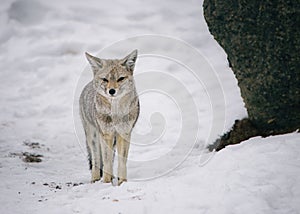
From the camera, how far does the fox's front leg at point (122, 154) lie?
6.37m

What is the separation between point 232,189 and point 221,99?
5.75 metres

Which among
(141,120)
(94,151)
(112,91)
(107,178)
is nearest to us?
(112,91)

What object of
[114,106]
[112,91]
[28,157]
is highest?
[112,91]

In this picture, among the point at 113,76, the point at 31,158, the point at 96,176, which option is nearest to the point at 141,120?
the point at 31,158

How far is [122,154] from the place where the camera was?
644cm

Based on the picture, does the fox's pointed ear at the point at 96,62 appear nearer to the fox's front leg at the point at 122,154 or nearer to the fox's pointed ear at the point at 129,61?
the fox's pointed ear at the point at 129,61

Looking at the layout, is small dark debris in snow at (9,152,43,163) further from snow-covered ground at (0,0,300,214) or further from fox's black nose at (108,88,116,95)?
fox's black nose at (108,88,116,95)

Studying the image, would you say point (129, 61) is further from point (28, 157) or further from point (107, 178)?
point (28, 157)

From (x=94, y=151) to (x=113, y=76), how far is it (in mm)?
1849

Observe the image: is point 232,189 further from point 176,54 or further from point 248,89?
point 176,54

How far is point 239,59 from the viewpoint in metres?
6.82

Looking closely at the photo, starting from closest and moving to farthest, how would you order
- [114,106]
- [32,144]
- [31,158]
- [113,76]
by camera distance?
[113,76] < [114,106] < [31,158] < [32,144]

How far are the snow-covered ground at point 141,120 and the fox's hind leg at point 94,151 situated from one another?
1.27ft

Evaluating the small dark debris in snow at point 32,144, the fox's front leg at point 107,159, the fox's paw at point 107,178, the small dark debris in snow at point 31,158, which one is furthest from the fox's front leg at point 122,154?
the small dark debris in snow at point 32,144
